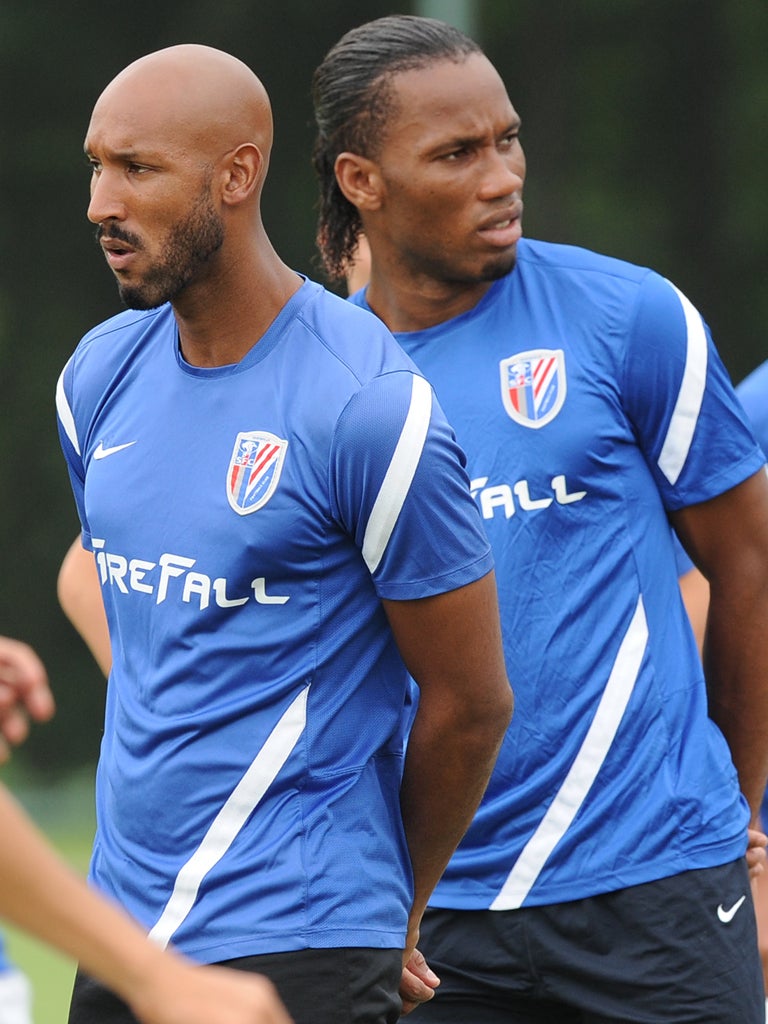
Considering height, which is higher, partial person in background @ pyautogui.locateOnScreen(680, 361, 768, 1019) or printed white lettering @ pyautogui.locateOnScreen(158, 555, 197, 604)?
printed white lettering @ pyautogui.locateOnScreen(158, 555, 197, 604)

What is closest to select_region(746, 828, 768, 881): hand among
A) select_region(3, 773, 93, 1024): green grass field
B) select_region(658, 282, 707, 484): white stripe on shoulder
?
select_region(658, 282, 707, 484): white stripe on shoulder

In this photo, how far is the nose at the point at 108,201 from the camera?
2.95m

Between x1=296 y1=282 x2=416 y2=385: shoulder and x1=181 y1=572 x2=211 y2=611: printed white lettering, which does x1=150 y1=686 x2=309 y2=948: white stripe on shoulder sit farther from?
x1=296 y1=282 x2=416 y2=385: shoulder

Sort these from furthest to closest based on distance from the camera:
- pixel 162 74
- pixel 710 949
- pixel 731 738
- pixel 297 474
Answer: pixel 731 738, pixel 710 949, pixel 162 74, pixel 297 474

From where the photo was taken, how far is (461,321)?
3.60 meters

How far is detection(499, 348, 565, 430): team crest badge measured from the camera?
11.3 feet

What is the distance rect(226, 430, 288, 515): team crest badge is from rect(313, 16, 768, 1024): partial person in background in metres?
0.71

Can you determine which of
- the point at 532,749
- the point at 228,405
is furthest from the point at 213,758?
the point at 532,749

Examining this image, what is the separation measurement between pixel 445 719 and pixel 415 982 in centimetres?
45

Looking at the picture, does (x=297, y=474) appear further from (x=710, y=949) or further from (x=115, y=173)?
(x=710, y=949)

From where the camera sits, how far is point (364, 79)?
3.74 m

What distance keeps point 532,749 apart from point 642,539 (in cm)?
42

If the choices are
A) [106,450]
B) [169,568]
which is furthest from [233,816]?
[106,450]

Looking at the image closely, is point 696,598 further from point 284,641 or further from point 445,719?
point 284,641
